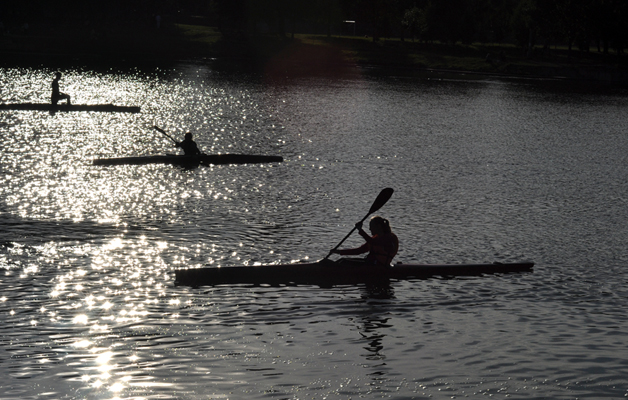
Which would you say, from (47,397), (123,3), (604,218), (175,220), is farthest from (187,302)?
(123,3)

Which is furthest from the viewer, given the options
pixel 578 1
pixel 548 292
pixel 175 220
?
pixel 578 1

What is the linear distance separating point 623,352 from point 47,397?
1064 centimetres

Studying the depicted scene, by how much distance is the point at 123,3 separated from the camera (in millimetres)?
119312

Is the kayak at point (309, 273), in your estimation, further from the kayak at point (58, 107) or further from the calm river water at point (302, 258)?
the kayak at point (58, 107)

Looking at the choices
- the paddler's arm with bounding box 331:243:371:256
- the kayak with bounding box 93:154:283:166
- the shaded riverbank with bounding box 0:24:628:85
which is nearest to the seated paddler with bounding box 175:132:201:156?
the kayak with bounding box 93:154:283:166

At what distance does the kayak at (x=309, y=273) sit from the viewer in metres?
17.4

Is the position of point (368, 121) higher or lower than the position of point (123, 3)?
lower

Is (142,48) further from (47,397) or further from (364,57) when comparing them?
(47,397)

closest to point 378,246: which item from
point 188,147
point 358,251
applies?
point 358,251

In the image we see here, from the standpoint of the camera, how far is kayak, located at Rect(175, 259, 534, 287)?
17.4 meters

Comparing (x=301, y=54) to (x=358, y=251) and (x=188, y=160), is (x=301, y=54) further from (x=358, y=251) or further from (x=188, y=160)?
(x=358, y=251)

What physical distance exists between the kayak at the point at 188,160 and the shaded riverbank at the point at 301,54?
217ft

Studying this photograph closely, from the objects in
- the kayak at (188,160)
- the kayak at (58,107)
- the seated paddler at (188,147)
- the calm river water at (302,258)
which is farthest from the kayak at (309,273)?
the kayak at (58,107)

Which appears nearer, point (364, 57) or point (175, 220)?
point (175, 220)
